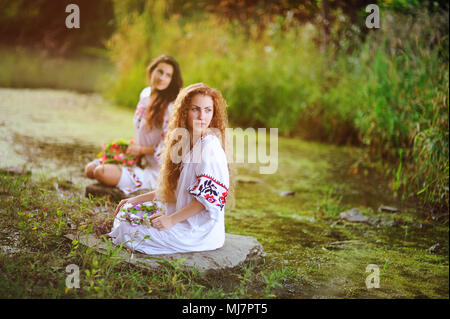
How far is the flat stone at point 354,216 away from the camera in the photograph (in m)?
3.79

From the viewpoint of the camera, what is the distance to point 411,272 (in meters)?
2.91

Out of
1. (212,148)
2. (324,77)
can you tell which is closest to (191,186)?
(212,148)

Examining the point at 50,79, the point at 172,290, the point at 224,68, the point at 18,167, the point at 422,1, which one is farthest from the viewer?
the point at 50,79

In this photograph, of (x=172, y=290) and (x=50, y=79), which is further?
(x=50, y=79)

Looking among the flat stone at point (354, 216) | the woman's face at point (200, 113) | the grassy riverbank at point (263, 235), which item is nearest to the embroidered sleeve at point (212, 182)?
the woman's face at point (200, 113)

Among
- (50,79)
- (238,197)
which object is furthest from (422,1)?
(50,79)

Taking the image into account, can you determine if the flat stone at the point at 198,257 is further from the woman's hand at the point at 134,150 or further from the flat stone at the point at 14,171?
the flat stone at the point at 14,171

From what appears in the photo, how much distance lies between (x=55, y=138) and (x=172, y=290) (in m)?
3.82

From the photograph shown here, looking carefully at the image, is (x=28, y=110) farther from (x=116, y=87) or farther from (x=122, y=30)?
(x=122, y=30)

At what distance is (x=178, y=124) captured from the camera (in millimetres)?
2525

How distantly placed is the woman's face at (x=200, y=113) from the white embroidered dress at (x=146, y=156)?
1.33m

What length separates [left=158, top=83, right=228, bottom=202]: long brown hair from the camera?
2508 mm

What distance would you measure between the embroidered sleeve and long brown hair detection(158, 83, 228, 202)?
0.17m

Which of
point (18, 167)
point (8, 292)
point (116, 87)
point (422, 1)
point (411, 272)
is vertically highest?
point (422, 1)
